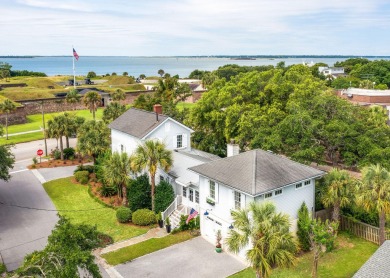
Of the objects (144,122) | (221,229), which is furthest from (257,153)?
(144,122)

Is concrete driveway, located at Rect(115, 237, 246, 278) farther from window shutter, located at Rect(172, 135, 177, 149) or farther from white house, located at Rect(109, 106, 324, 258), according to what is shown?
window shutter, located at Rect(172, 135, 177, 149)

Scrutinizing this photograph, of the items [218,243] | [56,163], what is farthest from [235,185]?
[56,163]

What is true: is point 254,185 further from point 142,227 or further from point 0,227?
point 0,227

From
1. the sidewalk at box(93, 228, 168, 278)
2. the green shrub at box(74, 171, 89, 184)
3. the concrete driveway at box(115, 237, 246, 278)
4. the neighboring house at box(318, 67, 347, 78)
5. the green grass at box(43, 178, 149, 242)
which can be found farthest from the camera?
the neighboring house at box(318, 67, 347, 78)

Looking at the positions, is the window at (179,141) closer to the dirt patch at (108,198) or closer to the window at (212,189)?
the dirt patch at (108,198)

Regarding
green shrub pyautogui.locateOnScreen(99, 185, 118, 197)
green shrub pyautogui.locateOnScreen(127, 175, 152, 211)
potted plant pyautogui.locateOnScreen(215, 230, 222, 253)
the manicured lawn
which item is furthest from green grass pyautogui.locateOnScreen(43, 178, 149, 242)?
the manicured lawn

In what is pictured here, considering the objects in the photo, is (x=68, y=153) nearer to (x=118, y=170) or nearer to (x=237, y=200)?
(x=118, y=170)

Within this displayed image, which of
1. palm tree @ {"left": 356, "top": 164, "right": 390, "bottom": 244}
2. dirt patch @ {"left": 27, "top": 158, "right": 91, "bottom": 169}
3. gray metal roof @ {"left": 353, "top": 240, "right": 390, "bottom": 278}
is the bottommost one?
dirt patch @ {"left": 27, "top": 158, "right": 91, "bottom": 169}
